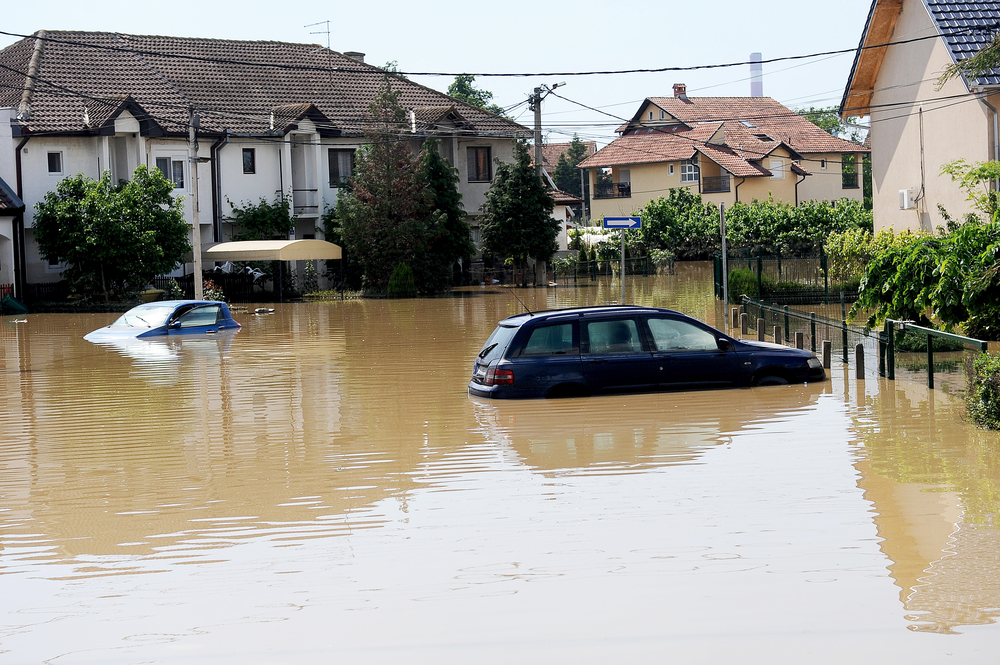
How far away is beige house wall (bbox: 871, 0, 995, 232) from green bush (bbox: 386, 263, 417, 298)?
64.3 ft

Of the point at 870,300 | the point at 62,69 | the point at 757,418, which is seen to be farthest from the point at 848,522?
the point at 62,69

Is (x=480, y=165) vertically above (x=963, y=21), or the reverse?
(x=480, y=165)

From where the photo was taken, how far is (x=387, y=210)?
45.5 meters

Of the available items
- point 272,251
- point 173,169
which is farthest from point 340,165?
point 272,251

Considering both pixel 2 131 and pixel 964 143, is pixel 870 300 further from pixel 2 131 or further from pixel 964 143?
pixel 2 131

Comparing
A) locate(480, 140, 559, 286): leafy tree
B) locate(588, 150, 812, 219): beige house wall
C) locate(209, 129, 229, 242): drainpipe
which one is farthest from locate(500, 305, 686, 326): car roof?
locate(588, 150, 812, 219): beige house wall

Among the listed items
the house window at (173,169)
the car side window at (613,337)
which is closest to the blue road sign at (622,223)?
the car side window at (613,337)

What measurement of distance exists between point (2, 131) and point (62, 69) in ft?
23.2

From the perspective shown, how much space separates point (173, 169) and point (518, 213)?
1524cm

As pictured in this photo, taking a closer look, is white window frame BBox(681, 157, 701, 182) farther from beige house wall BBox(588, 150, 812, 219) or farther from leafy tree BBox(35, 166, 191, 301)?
leafy tree BBox(35, 166, 191, 301)

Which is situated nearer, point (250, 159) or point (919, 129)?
point (919, 129)

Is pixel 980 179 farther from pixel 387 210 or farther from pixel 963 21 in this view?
pixel 387 210

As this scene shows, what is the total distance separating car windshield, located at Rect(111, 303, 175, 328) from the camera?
90.4 feet

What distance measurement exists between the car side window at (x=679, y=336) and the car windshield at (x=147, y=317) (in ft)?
52.5
